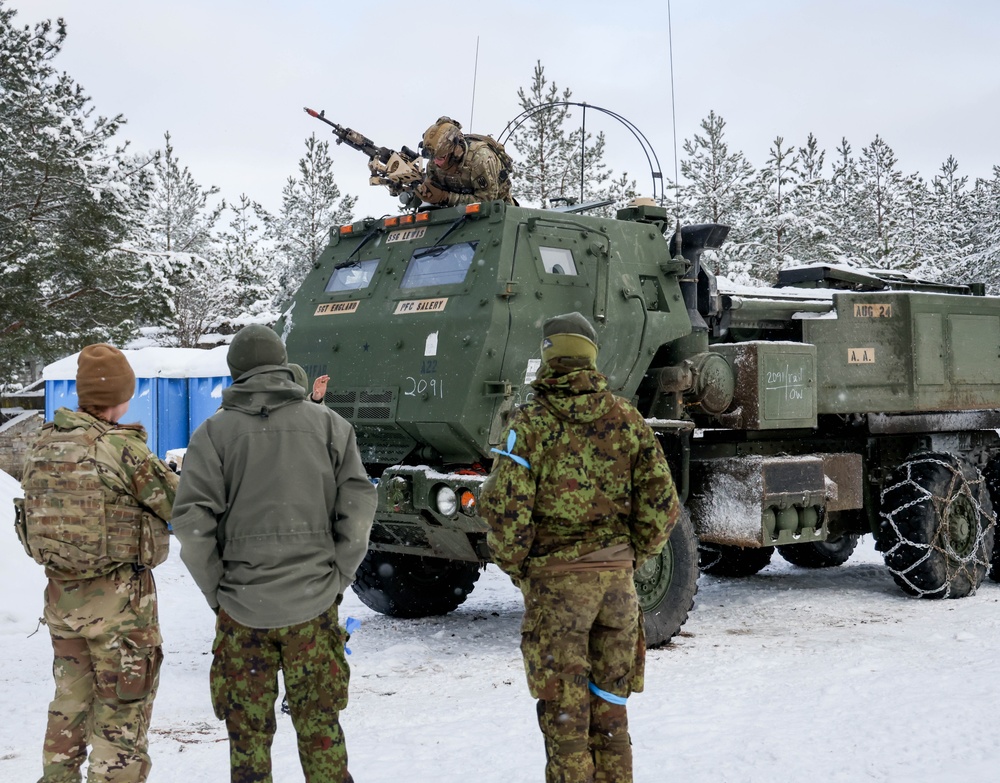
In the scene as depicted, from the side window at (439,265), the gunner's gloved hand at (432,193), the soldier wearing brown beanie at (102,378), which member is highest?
the gunner's gloved hand at (432,193)

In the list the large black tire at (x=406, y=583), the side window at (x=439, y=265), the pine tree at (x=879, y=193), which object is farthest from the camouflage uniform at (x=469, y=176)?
the pine tree at (x=879, y=193)

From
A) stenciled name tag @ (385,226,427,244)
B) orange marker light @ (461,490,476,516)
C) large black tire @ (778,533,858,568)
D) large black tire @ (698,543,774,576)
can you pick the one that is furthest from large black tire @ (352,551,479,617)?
large black tire @ (778,533,858,568)

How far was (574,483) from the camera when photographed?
3.54 m

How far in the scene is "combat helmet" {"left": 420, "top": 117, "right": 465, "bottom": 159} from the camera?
25.4 feet

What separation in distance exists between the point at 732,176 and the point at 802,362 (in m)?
23.0

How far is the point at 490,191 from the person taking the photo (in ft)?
26.0

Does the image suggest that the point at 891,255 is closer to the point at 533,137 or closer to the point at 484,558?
the point at 533,137

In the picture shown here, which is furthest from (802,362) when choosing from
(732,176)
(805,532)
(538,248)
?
(732,176)

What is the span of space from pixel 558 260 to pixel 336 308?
1.67 m

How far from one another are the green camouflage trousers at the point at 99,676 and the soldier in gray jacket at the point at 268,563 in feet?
1.21

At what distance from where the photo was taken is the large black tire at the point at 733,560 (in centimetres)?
1039

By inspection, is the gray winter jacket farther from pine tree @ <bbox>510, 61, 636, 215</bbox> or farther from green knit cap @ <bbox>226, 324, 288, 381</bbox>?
pine tree @ <bbox>510, 61, 636, 215</bbox>

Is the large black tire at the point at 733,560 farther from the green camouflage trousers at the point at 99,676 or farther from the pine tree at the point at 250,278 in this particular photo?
the pine tree at the point at 250,278

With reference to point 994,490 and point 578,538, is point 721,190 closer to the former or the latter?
point 994,490
